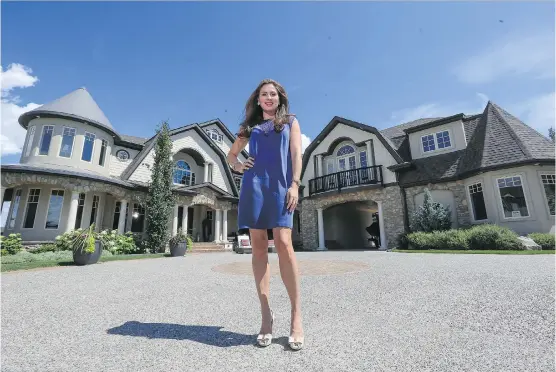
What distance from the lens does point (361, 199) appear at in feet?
52.2

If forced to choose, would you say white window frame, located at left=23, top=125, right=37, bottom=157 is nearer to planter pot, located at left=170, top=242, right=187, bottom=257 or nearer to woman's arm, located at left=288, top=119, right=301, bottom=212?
planter pot, located at left=170, top=242, right=187, bottom=257

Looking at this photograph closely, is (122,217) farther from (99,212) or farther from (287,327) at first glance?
(287,327)

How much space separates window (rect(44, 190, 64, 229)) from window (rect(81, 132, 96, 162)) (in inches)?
89.6

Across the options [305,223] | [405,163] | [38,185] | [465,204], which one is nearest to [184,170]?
[38,185]


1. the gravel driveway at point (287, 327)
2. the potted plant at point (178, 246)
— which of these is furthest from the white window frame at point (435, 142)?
the potted plant at point (178, 246)

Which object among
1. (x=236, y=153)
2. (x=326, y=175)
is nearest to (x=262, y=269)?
(x=236, y=153)

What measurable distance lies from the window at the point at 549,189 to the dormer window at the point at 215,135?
20.6 meters

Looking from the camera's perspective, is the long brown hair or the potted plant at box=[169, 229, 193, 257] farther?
the potted plant at box=[169, 229, 193, 257]

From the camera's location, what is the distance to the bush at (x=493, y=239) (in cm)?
959

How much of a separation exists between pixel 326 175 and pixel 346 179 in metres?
1.37

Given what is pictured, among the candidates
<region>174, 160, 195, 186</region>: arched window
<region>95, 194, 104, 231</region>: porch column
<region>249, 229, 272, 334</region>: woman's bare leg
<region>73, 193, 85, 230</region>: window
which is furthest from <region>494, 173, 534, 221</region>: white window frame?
<region>73, 193, 85, 230</region>: window

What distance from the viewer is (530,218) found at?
11125 millimetres

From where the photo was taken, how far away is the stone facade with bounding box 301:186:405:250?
14.5 metres

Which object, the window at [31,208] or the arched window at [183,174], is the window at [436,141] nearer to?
the arched window at [183,174]
